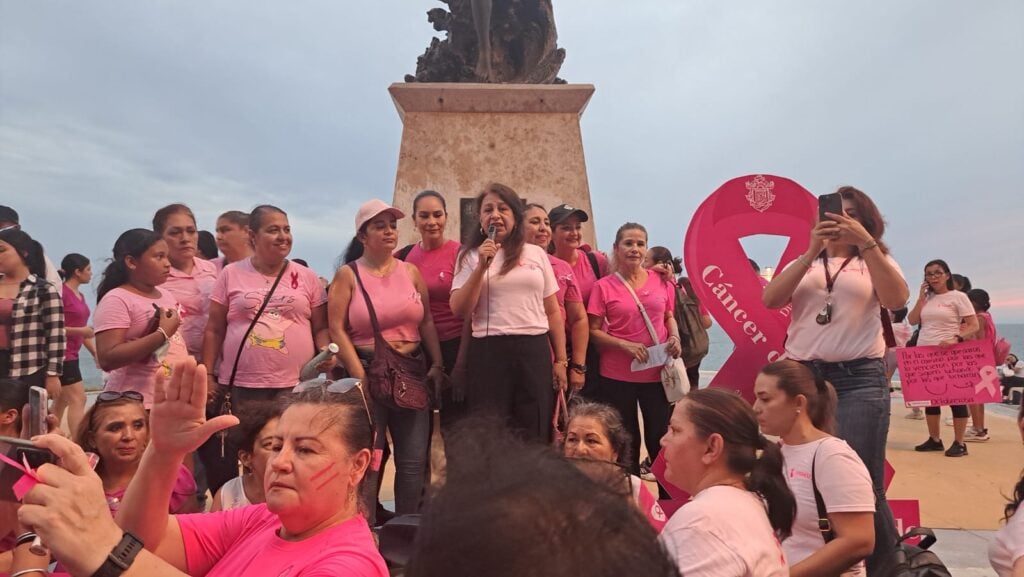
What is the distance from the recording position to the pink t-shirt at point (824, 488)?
2.47 m

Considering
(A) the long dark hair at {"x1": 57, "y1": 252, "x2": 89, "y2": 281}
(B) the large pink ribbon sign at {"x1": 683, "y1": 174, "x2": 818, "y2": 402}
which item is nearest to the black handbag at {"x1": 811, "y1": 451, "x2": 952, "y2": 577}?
(B) the large pink ribbon sign at {"x1": 683, "y1": 174, "x2": 818, "y2": 402}

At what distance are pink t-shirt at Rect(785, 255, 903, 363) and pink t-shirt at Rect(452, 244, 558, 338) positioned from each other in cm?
128

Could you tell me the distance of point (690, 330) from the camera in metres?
5.63

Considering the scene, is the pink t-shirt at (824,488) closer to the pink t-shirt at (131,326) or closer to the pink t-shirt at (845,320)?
the pink t-shirt at (845,320)

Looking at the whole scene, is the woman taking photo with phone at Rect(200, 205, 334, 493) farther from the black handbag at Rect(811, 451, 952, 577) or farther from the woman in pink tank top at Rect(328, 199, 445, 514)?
the black handbag at Rect(811, 451, 952, 577)

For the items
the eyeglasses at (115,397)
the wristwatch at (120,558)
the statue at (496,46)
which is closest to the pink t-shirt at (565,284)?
the eyeglasses at (115,397)

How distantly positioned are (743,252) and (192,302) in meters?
3.01

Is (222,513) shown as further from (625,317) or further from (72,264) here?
(72,264)

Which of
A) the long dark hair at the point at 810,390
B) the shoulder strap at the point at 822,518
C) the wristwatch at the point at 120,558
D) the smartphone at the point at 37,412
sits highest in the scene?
the smartphone at the point at 37,412

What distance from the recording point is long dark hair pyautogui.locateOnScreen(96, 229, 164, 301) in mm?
3520

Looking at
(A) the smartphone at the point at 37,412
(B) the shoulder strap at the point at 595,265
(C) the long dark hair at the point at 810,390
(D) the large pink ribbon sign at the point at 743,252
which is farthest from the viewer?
(B) the shoulder strap at the point at 595,265

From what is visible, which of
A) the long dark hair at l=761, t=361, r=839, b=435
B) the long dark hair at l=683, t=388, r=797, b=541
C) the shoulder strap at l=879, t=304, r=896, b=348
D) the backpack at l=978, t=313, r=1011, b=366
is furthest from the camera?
the backpack at l=978, t=313, r=1011, b=366

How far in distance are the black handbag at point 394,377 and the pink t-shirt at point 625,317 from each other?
3.80 feet

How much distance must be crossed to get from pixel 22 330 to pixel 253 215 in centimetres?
122
